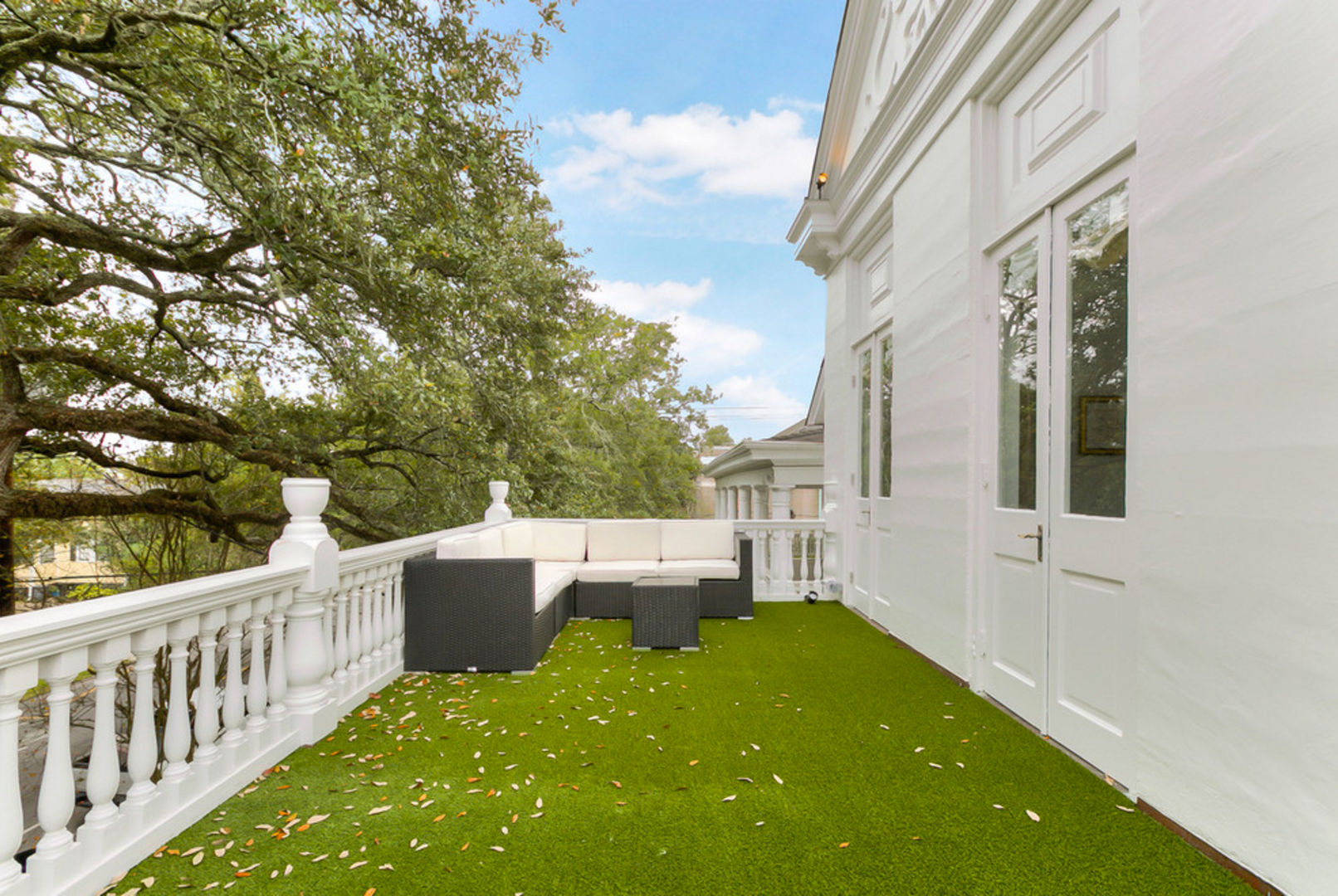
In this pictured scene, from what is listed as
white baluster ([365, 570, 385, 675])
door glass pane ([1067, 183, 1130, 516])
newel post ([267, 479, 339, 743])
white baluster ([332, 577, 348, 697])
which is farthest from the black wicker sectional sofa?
→ door glass pane ([1067, 183, 1130, 516])

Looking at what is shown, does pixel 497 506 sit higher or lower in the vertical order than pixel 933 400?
lower

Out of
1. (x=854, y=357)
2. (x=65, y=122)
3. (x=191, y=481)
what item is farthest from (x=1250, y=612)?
(x=191, y=481)

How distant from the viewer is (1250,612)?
1.73 metres

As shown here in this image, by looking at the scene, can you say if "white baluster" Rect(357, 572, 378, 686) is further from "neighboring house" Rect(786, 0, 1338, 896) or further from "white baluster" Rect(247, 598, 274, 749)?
"neighboring house" Rect(786, 0, 1338, 896)

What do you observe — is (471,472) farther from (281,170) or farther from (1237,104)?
(1237,104)

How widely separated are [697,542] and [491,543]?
1998 mm

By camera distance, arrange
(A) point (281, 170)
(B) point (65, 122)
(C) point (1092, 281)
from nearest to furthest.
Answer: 1. (C) point (1092, 281)
2. (A) point (281, 170)
3. (B) point (65, 122)

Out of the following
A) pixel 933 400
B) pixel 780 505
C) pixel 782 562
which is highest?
pixel 933 400

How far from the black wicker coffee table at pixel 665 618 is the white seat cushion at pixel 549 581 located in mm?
638

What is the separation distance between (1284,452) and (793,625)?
378 centimetres

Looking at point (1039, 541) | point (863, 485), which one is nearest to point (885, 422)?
point (863, 485)

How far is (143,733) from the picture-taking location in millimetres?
1943

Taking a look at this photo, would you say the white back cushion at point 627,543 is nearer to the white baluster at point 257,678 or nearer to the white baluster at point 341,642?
the white baluster at point 341,642

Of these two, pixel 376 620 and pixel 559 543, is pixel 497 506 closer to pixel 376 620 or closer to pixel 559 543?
pixel 559 543
